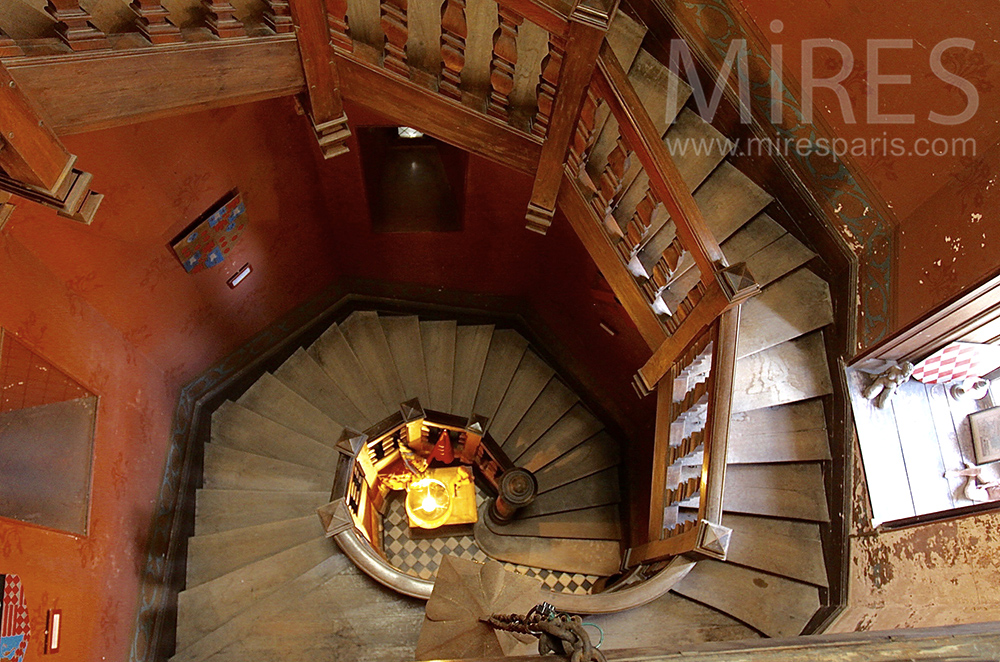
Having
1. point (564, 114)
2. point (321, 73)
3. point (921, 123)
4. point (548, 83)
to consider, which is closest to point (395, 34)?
point (321, 73)

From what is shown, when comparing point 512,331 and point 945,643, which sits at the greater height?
point 512,331

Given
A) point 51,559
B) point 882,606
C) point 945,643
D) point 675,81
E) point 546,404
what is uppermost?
point 675,81

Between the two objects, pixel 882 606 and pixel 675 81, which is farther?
pixel 675 81

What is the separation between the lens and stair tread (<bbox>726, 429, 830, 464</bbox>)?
4453mm

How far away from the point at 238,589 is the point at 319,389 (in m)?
2.06

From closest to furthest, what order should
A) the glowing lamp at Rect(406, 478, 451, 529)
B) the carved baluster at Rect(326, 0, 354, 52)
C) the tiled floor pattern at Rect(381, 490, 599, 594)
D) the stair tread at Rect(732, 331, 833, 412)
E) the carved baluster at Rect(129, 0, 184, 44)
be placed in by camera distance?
the carved baluster at Rect(129, 0, 184, 44)
the carved baluster at Rect(326, 0, 354, 52)
the stair tread at Rect(732, 331, 833, 412)
the glowing lamp at Rect(406, 478, 451, 529)
the tiled floor pattern at Rect(381, 490, 599, 594)

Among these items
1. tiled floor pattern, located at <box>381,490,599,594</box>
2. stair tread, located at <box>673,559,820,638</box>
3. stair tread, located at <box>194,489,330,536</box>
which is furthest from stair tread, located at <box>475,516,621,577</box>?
stair tread, located at <box>194,489,330,536</box>

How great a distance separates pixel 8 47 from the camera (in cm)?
224

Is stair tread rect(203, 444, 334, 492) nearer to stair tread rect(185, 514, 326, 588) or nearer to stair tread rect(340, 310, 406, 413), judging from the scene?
stair tread rect(185, 514, 326, 588)

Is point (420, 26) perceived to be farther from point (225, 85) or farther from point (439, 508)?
point (439, 508)

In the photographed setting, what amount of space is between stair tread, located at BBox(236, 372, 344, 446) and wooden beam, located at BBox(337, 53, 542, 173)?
3.19 m

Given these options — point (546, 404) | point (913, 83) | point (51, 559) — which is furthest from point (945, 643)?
point (546, 404)

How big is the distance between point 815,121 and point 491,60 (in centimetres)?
226

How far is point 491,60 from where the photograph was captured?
3602 millimetres
